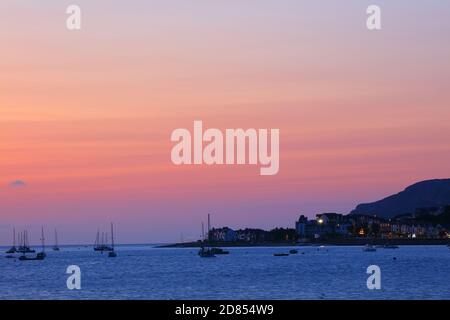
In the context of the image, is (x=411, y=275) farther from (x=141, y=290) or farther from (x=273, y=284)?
(x=141, y=290)

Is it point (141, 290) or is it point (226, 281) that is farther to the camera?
point (226, 281)

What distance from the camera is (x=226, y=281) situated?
105500 mm
